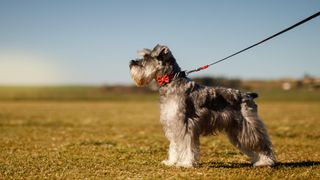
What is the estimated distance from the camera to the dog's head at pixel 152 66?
11.9 meters

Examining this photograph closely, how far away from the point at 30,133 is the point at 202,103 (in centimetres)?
1417

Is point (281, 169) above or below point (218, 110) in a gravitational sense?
below

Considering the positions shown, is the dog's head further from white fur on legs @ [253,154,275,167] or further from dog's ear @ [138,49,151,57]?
white fur on legs @ [253,154,275,167]

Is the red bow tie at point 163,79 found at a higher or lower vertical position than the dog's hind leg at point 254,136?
higher

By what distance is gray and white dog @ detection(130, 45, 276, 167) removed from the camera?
11.6 metres

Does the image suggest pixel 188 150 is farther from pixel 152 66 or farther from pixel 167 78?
pixel 152 66

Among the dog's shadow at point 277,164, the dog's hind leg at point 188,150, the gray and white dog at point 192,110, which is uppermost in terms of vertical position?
the gray and white dog at point 192,110

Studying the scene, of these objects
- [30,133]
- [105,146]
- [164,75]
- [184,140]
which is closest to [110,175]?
[184,140]

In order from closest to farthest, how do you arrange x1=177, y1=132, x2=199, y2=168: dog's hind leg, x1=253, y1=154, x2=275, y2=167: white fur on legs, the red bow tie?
x1=177, y1=132, x2=199, y2=168: dog's hind leg
the red bow tie
x1=253, y1=154, x2=275, y2=167: white fur on legs

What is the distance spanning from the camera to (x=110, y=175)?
11.2 m

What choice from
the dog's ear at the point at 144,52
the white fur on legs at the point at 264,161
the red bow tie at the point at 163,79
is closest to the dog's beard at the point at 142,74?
the red bow tie at the point at 163,79

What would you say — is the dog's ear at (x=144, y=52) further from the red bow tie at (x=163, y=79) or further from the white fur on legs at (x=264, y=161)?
the white fur on legs at (x=264, y=161)

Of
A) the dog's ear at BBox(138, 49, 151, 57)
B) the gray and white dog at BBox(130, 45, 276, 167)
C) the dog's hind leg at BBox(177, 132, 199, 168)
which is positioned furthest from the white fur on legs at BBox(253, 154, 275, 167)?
the dog's ear at BBox(138, 49, 151, 57)

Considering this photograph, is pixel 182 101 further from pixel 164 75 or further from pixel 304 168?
pixel 304 168
